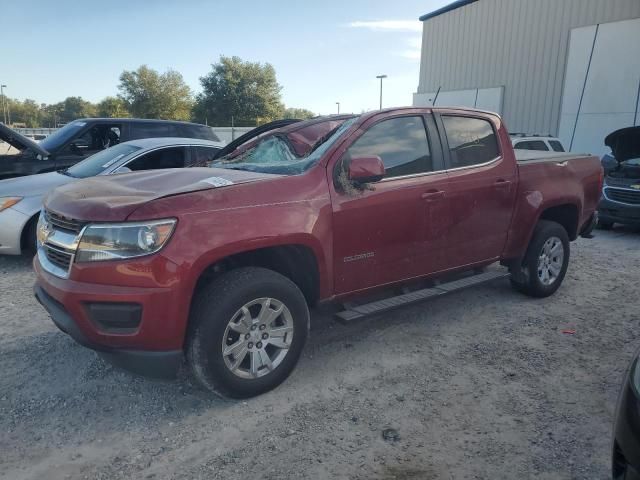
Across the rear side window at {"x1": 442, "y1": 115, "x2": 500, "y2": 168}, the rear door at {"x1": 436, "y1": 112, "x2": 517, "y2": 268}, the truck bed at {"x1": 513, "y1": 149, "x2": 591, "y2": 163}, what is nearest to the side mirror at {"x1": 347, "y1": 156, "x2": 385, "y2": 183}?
the rear door at {"x1": 436, "y1": 112, "x2": 517, "y2": 268}

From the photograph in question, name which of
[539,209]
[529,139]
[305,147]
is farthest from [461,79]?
[305,147]

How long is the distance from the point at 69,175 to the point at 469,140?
4954mm

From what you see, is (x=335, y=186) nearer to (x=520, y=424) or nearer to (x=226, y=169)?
(x=226, y=169)

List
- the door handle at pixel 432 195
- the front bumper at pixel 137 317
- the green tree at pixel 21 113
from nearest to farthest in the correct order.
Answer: the front bumper at pixel 137 317, the door handle at pixel 432 195, the green tree at pixel 21 113

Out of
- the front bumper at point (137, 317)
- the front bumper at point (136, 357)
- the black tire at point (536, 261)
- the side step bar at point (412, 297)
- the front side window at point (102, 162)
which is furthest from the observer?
the front side window at point (102, 162)

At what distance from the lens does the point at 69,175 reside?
6477 millimetres

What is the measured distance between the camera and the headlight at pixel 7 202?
576 cm

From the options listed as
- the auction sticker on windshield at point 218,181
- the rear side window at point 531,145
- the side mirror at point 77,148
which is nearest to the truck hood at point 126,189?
the auction sticker on windshield at point 218,181

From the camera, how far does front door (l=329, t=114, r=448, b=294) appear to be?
11.4ft

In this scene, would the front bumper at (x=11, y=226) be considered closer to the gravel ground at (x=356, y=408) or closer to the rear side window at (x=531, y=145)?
the gravel ground at (x=356, y=408)

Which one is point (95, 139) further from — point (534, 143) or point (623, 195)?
point (623, 195)

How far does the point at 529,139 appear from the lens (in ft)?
32.5

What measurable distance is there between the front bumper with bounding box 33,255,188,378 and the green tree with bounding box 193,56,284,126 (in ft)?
186

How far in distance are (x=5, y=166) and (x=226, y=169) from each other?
4.97 m
